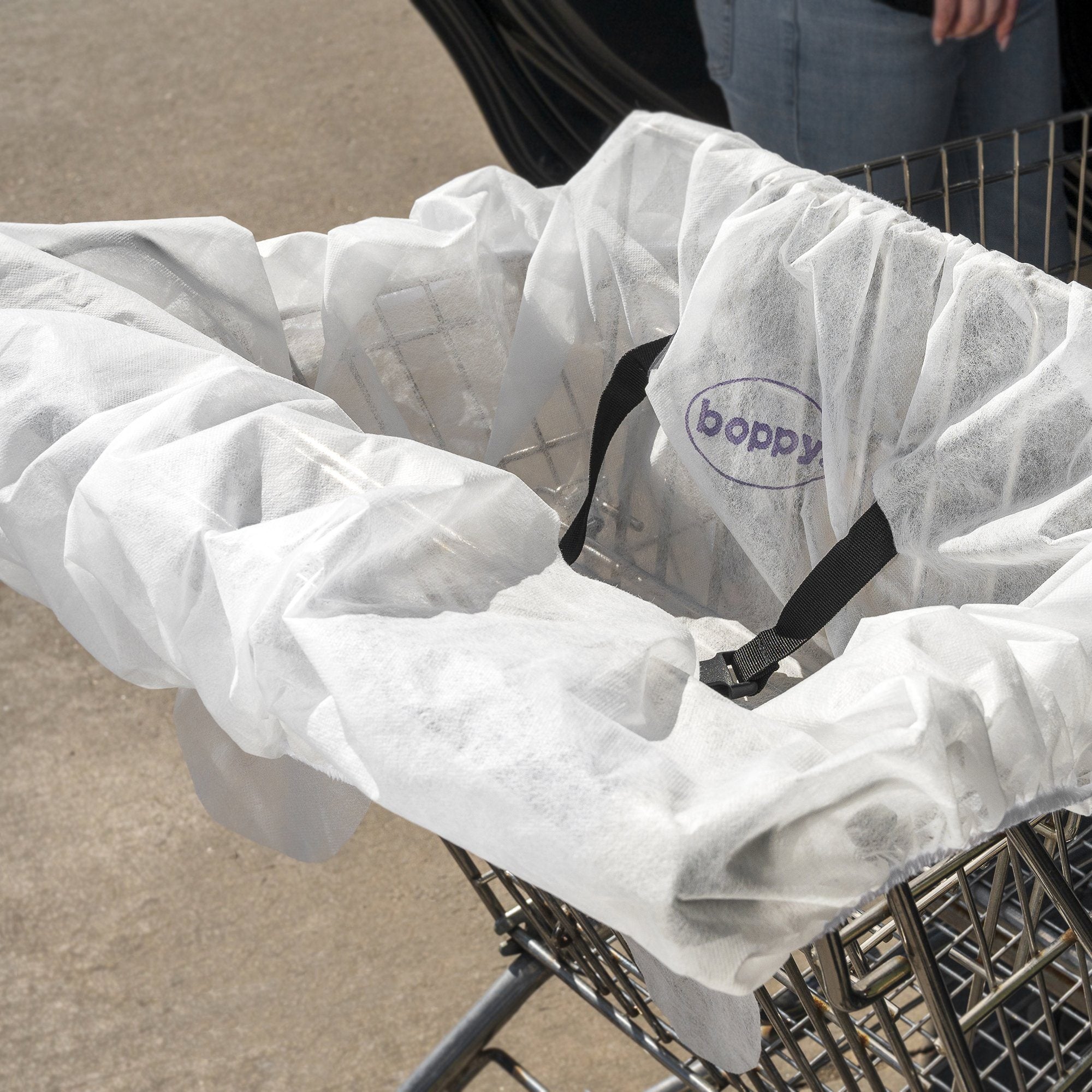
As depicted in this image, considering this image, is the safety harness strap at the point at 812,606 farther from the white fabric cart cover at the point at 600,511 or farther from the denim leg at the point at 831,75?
the denim leg at the point at 831,75

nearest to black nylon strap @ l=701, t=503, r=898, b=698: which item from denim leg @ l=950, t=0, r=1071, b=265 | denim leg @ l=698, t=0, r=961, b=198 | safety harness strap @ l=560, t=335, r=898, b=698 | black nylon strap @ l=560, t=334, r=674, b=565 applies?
safety harness strap @ l=560, t=335, r=898, b=698

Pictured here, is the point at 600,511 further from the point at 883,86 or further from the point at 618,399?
the point at 883,86

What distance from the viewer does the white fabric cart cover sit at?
1.61ft

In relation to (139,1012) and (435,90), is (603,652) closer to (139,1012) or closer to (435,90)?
(139,1012)

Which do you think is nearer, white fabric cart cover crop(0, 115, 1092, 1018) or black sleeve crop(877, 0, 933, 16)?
white fabric cart cover crop(0, 115, 1092, 1018)

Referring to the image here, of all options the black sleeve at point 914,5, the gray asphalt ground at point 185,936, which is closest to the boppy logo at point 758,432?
the black sleeve at point 914,5

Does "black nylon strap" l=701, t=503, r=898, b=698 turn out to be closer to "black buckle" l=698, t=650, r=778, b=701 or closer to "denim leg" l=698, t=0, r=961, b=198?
"black buckle" l=698, t=650, r=778, b=701

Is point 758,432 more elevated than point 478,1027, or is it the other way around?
point 758,432

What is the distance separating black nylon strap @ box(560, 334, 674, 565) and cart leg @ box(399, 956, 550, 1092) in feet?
1.10

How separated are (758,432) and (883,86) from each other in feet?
1.56

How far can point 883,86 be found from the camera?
4.27 ft

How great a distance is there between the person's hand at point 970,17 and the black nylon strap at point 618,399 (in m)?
0.43

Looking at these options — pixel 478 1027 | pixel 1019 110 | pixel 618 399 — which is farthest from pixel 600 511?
pixel 1019 110

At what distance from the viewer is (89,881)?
4.82 feet
